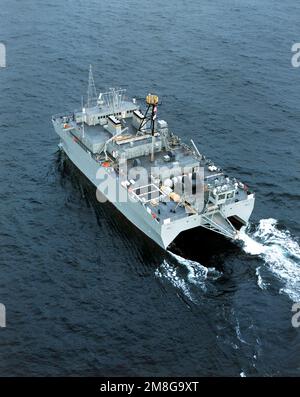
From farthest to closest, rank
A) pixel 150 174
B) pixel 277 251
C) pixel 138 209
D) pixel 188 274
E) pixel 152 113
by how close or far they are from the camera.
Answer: pixel 152 113, pixel 150 174, pixel 138 209, pixel 277 251, pixel 188 274

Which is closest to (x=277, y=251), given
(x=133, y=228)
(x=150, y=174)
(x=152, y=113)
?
(x=133, y=228)

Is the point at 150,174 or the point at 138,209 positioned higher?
the point at 150,174

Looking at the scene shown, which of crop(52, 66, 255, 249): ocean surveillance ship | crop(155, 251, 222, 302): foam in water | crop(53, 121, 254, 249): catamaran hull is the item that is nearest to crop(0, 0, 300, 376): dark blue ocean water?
crop(155, 251, 222, 302): foam in water

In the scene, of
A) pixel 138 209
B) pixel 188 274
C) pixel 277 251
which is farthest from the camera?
pixel 138 209

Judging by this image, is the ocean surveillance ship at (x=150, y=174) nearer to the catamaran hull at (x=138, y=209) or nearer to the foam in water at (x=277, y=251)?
the catamaran hull at (x=138, y=209)

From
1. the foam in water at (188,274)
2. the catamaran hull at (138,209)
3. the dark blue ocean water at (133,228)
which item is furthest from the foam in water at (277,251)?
the foam in water at (188,274)

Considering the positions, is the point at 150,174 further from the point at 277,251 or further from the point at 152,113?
the point at 277,251
